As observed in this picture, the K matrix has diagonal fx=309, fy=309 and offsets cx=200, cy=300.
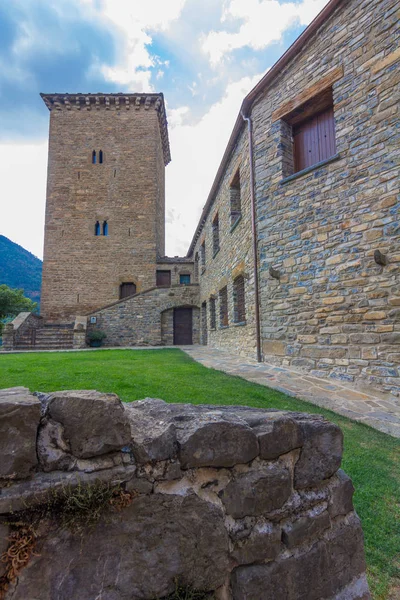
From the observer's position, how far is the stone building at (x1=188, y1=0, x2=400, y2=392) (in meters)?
4.96

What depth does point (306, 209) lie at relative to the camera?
6215mm

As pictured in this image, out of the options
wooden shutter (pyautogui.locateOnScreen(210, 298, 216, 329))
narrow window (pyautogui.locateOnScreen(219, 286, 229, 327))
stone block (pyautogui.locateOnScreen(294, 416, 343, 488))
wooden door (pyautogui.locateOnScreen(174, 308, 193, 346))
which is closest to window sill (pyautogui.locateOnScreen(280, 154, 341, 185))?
narrow window (pyautogui.locateOnScreen(219, 286, 229, 327))

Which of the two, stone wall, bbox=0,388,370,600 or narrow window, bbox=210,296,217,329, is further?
narrow window, bbox=210,296,217,329

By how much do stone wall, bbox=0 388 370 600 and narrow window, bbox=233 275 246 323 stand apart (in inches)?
295

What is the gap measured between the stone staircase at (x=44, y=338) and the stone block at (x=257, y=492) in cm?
1312

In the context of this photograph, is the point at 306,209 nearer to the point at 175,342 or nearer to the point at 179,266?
the point at 175,342

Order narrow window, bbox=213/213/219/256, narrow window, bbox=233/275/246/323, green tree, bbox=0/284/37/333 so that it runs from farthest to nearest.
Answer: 1. green tree, bbox=0/284/37/333
2. narrow window, bbox=213/213/219/256
3. narrow window, bbox=233/275/246/323

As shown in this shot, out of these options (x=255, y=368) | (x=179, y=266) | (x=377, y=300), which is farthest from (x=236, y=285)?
(x=179, y=266)

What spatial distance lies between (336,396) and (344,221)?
10.0 ft

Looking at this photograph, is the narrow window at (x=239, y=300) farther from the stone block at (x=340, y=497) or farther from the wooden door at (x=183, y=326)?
the stone block at (x=340, y=497)

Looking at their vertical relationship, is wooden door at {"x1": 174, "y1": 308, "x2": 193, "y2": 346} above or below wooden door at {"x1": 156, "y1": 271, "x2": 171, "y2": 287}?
below

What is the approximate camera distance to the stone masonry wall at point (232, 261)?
26.0 ft

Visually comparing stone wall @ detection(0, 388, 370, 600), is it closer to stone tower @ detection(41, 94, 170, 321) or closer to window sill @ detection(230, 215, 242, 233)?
window sill @ detection(230, 215, 242, 233)

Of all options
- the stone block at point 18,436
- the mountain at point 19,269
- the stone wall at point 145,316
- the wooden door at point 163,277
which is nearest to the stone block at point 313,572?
the stone block at point 18,436
